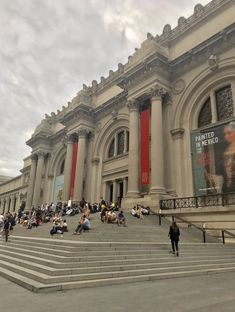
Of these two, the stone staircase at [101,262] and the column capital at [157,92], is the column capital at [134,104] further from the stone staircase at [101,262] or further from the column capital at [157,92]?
the stone staircase at [101,262]

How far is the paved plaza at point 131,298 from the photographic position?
477cm

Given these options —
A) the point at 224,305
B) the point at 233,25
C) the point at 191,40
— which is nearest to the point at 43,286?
the point at 224,305

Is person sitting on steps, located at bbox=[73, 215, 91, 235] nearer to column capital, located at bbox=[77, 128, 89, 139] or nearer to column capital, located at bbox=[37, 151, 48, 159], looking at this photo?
column capital, located at bbox=[77, 128, 89, 139]

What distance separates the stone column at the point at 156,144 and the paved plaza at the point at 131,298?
12192mm

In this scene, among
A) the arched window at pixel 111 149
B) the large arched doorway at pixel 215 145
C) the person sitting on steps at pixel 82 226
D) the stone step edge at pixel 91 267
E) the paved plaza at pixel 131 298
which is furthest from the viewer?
the arched window at pixel 111 149

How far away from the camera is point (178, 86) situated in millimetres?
21844

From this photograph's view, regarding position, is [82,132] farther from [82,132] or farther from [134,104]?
[134,104]

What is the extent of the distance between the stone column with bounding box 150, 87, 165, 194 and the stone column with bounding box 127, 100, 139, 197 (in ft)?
6.14

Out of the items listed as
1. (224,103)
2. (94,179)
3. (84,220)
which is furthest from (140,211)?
(94,179)

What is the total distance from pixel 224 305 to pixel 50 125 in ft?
122

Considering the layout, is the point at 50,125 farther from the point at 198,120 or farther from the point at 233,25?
the point at 233,25

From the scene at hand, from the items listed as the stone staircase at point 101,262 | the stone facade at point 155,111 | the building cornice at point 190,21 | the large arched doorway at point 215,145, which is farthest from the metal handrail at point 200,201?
the building cornice at point 190,21

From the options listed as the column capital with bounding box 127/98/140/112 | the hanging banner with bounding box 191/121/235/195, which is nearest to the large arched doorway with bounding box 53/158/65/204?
the column capital with bounding box 127/98/140/112

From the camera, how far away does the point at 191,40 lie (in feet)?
71.8
